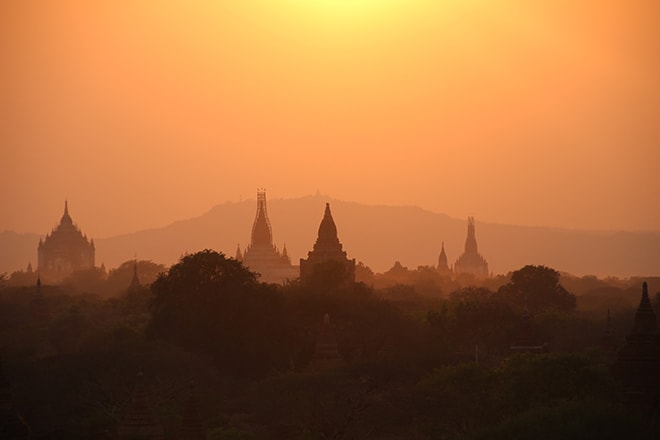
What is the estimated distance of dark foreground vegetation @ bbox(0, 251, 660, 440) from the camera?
68.1 metres

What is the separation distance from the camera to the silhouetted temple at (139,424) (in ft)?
203

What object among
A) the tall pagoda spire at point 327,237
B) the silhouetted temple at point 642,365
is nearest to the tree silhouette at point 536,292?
the tall pagoda spire at point 327,237

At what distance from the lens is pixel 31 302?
138500mm

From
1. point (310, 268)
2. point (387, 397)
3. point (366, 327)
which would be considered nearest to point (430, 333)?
point (366, 327)

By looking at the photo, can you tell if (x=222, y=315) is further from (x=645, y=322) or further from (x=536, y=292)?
(x=536, y=292)

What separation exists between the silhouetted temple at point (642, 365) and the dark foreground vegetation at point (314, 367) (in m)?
1.02

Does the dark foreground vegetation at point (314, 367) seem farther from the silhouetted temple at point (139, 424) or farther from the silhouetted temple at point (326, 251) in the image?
the silhouetted temple at point (326, 251)

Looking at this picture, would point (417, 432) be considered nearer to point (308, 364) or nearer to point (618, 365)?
point (618, 365)

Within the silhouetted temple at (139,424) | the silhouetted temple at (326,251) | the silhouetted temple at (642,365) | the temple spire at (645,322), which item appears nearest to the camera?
the silhouetted temple at (139,424)

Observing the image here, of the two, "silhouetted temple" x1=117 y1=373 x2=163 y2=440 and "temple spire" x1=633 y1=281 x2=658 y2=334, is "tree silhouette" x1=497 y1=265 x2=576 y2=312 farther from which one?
"silhouetted temple" x1=117 y1=373 x2=163 y2=440

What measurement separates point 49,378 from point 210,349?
14.5 m

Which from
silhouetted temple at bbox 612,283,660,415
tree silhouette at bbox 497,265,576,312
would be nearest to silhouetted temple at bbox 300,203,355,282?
tree silhouette at bbox 497,265,576,312

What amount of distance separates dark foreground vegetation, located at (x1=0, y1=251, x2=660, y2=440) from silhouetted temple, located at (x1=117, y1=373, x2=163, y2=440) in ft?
4.79

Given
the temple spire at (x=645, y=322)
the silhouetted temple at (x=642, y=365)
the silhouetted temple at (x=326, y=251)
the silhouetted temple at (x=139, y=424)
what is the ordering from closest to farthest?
the silhouetted temple at (x=139, y=424)
the silhouetted temple at (x=642, y=365)
the temple spire at (x=645, y=322)
the silhouetted temple at (x=326, y=251)
